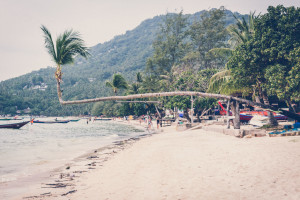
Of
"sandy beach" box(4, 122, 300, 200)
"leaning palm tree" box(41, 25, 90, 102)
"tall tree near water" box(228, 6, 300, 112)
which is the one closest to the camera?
"sandy beach" box(4, 122, 300, 200)

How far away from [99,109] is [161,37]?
3197 inches

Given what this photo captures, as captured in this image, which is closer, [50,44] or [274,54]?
[50,44]

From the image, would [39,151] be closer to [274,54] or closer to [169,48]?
[274,54]

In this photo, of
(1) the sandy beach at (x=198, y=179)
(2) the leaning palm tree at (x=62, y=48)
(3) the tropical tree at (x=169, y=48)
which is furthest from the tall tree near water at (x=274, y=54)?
(3) the tropical tree at (x=169, y=48)

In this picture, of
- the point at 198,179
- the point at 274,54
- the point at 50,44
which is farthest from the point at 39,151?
the point at 274,54

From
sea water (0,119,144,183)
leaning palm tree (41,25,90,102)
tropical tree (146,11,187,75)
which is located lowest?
sea water (0,119,144,183)

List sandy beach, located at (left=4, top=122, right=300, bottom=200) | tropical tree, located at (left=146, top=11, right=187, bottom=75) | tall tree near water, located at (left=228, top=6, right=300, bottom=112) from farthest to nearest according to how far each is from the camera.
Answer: tropical tree, located at (left=146, top=11, right=187, bottom=75) < tall tree near water, located at (left=228, top=6, right=300, bottom=112) < sandy beach, located at (left=4, top=122, right=300, bottom=200)

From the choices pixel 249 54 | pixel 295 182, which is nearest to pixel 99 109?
pixel 249 54

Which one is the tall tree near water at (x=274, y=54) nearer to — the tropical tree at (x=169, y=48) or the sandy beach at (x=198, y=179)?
the sandy beach at (x=198, y=179)

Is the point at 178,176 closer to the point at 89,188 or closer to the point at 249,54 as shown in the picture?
the point at 89,188

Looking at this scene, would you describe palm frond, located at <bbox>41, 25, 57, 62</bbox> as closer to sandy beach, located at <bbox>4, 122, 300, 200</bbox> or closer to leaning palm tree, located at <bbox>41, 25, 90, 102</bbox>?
leaning palm tree, located at <bbox>41, 25, 90, 102</bbox>

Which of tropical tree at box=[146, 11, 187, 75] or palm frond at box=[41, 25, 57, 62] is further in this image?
tropical tree at box=[146, 11, 187, 75]

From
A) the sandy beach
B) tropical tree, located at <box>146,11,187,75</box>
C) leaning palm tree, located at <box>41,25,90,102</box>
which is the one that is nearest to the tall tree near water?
the sandy beach

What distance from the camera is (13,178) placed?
8203 mm
